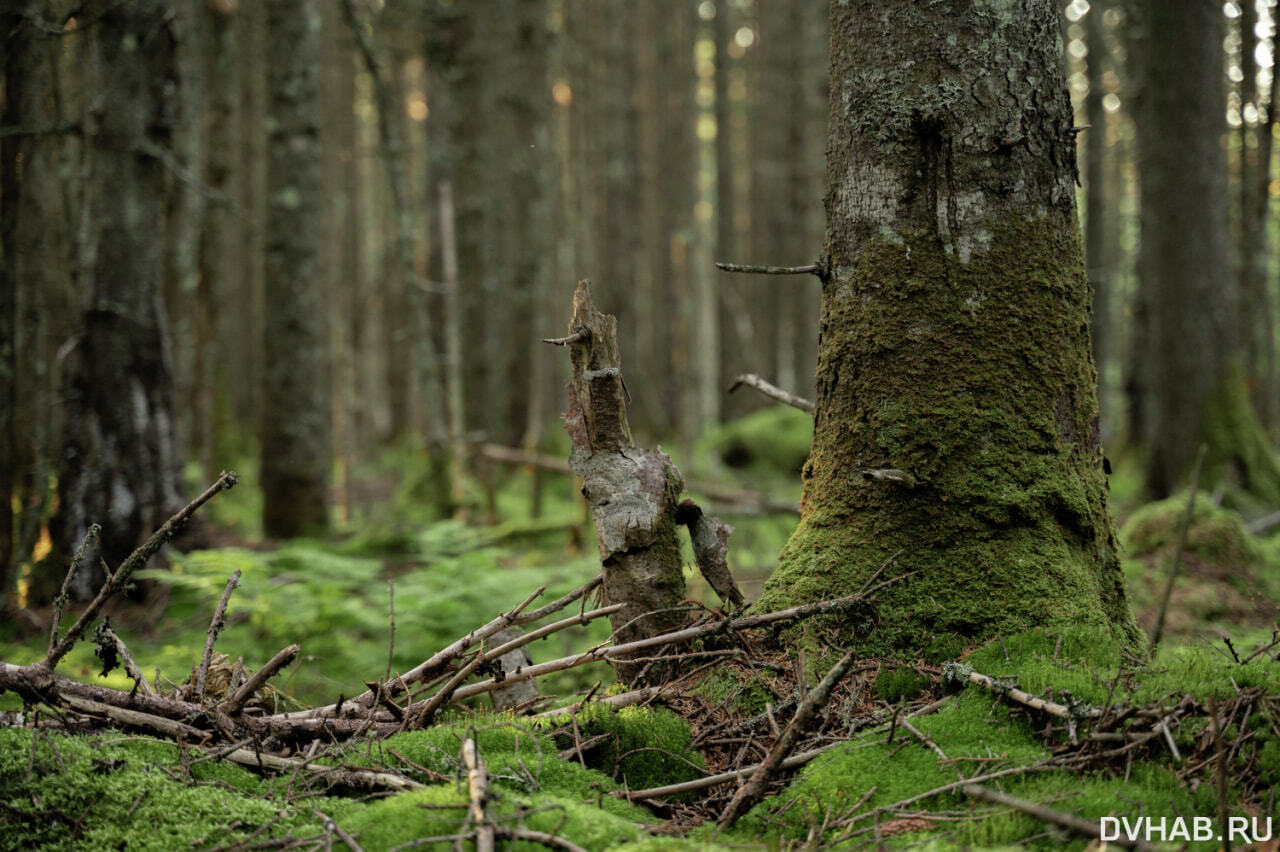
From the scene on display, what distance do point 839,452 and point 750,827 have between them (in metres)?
1.43

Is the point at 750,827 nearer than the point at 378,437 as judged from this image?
Yes

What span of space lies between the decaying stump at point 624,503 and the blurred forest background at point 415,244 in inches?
169

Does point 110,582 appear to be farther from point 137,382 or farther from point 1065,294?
point 137,382

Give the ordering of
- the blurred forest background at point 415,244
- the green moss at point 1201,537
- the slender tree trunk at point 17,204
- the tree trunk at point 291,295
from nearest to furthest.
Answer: the slender tree trunk at point 17,204 < the blurred forest background at point 415,244 < the green moss at point 1201,537 < the tree trunk at point 291,295

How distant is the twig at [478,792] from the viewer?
187 centimetres

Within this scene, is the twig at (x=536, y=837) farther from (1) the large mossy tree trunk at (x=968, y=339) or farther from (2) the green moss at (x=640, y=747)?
(1) the large mossy tree trunk at (x=968, y=339)

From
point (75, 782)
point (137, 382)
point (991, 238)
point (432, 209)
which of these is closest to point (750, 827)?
point (75, 782)

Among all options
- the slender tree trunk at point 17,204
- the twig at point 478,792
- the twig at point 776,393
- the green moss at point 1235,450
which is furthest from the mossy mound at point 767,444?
the twig at point 478,792

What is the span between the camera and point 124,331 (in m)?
6.38

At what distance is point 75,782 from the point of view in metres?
2.24

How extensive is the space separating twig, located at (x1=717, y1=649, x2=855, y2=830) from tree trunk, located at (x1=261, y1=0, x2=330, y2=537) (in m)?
6.96

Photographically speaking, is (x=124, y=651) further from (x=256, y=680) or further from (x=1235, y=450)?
(x=1235, y=450)

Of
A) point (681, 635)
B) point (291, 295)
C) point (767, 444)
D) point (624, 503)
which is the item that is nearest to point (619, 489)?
point (624, 503)

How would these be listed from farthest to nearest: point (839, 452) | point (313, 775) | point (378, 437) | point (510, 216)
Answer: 1. point (378, 437)
2. point (510, 216)
3. point (839, 452)
4. point (313, 775)
